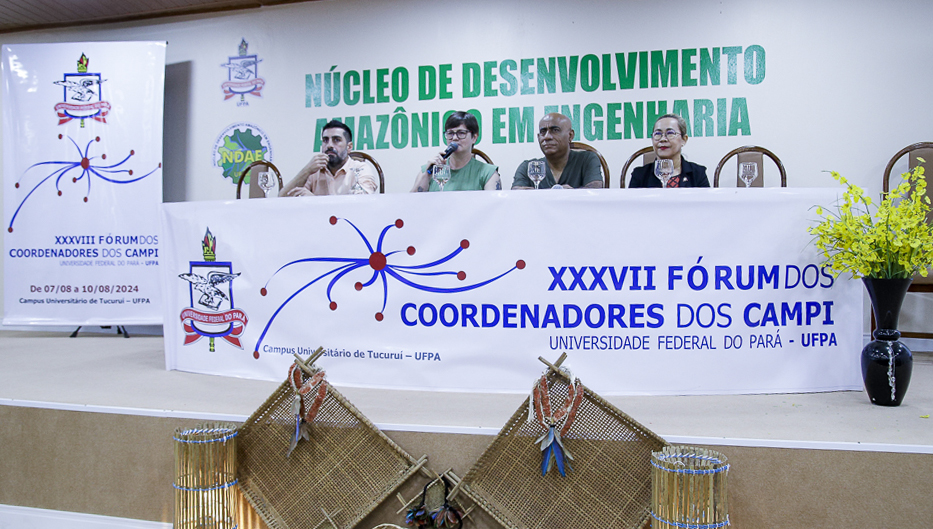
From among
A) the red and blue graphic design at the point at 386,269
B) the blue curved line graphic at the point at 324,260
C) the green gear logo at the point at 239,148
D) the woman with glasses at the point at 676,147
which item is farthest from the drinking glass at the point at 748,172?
the green gear logo at the point at 239,148

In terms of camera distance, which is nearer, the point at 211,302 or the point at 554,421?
the point at 554,421

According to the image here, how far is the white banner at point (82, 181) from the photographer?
370cm

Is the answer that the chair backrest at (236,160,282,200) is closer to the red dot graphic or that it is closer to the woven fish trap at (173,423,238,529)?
the red dot graphic

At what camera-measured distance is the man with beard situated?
273 centimetres

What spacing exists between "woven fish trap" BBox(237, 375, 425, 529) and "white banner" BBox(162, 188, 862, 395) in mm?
366

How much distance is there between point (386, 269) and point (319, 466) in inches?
24.4

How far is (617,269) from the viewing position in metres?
1.87

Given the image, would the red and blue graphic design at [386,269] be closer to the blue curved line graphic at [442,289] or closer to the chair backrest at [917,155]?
the blue curved line graphic at [442,289]

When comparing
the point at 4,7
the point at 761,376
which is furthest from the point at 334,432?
the point at 4,7

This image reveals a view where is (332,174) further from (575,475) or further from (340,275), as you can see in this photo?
(575,475)

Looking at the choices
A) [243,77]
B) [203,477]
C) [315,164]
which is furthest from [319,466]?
[243,77]

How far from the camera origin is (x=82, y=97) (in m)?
3.79

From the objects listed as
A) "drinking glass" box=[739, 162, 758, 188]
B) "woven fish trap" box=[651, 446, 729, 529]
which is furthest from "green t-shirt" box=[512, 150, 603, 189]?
"woven fish trap" box=[651, 446, 729, 529]

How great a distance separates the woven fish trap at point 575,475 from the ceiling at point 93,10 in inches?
140
